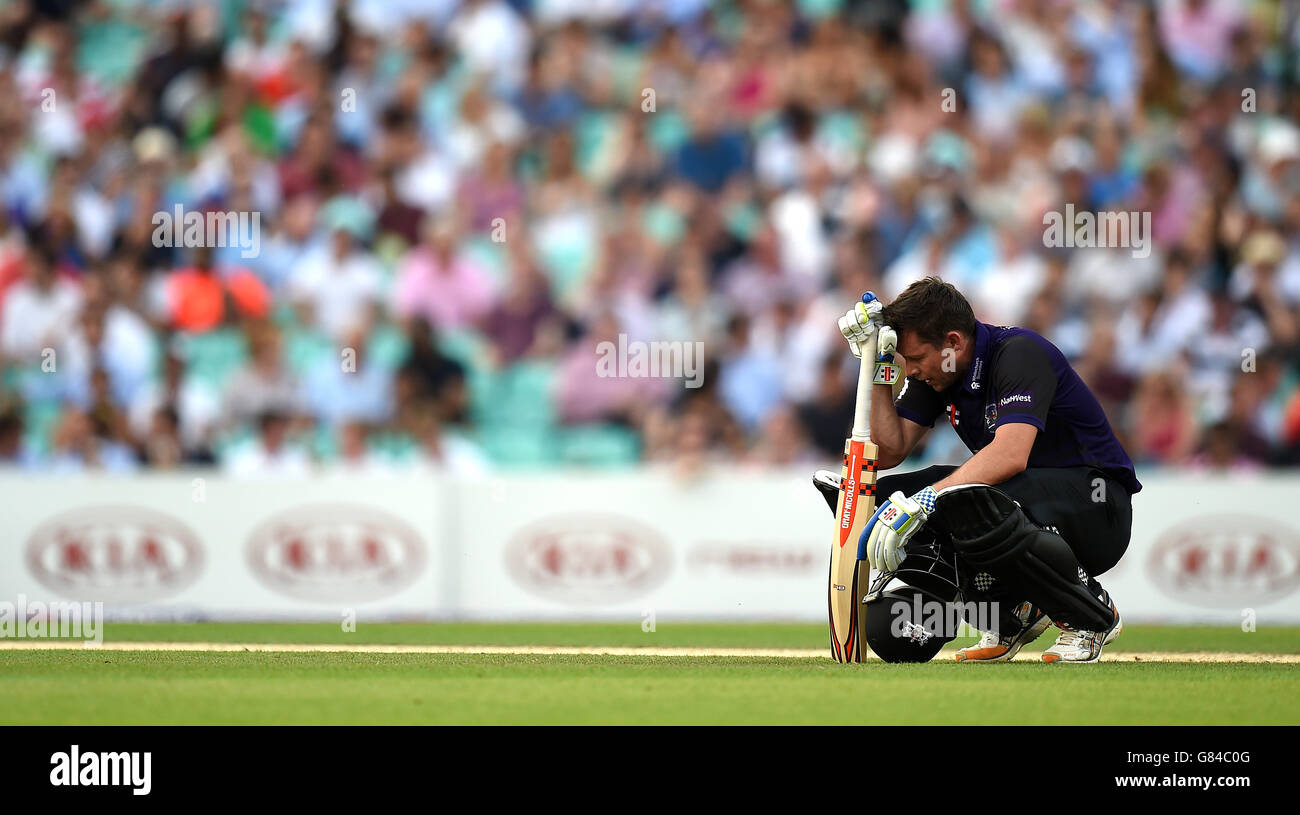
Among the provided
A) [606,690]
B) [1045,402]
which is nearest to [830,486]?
[1045,402]

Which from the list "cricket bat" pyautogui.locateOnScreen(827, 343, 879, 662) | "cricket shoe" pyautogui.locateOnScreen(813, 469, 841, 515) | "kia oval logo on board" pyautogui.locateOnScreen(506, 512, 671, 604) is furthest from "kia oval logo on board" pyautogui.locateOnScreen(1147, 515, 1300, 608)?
"cricket bat" pyautogui.locateOnScreen(827, 343, 879, 662)

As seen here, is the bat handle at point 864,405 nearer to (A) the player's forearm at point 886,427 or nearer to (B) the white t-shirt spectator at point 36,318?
(A) the player's forearm at point 886,427

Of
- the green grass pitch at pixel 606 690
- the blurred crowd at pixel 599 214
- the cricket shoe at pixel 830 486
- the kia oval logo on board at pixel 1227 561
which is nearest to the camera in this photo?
the green grass pitch at pixel 606 690

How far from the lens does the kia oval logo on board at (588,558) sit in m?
12.5

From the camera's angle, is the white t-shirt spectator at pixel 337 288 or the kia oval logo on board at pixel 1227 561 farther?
the white t-shirt spectator at pixel 337 288

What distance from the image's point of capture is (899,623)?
768 centimetres

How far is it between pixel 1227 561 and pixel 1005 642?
16.1 feet

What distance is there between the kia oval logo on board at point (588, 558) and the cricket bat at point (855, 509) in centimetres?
491

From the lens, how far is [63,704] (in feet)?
20.1

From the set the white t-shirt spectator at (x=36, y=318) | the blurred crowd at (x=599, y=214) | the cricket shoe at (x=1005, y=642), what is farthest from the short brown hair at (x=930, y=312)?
the white t-shirt spectator at (x=36, y=318)

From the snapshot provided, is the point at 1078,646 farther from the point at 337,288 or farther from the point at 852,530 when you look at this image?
the point at 337,288

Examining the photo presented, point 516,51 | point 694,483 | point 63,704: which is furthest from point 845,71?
point 63,704

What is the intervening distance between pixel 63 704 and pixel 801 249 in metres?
10.3

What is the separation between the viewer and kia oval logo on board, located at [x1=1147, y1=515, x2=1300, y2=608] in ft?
39.8
